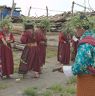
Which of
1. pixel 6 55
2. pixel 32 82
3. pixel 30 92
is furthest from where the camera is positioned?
pixel 6 55

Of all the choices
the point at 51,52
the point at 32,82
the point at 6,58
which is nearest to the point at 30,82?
the point at 32,82

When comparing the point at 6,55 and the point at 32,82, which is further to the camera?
the point at 6,55

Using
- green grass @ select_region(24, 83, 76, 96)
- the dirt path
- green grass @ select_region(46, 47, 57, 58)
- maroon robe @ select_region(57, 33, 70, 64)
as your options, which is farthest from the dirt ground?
green grass @ select_region(46, 47, 57, 58)

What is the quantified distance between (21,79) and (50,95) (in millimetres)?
3337

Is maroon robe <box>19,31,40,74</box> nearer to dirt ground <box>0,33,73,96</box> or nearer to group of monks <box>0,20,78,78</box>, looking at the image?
group of monks <box>0,20,78,78</box>

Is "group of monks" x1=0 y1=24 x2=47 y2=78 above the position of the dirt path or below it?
above

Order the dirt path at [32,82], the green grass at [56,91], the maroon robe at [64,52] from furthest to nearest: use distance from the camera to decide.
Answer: the maroon robe at [64,52] < the dirt path at [32,82] < the green grass at [56,91]

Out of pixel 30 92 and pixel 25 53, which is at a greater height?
pixel 25 53

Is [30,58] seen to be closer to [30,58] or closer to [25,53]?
[30,58]

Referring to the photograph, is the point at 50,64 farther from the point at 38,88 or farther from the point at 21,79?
the point at 38,88

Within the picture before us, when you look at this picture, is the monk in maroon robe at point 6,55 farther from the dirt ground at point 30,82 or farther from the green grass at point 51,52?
the green grass at point 51,52

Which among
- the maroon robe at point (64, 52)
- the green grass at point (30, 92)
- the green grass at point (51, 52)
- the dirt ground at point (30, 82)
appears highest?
the maroon robe at point (64, 52)

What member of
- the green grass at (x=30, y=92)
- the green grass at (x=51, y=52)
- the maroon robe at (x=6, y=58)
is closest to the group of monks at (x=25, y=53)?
the maroon robe at (x=6, y=58)

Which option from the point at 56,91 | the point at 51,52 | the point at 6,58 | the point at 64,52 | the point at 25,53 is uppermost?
the point at 25,53
